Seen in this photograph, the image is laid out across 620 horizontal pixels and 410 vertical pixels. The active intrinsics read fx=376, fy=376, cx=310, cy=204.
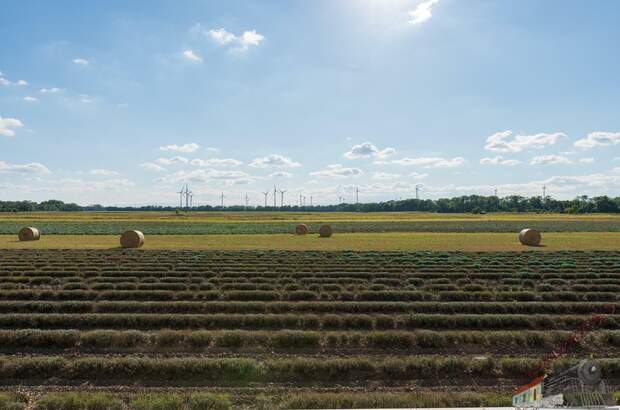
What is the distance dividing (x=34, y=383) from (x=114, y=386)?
88.6 inches

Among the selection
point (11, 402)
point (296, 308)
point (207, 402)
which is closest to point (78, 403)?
point (11, 402)

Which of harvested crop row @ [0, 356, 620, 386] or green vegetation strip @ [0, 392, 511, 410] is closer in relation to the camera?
green vegetation strip @ [0, 392, 511, 410]

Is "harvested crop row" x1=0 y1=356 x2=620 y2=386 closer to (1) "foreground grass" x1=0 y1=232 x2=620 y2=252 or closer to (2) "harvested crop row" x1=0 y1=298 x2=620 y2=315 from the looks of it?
(2) "harvested crop row" x1=0 y1=298 x2=620 y2=315

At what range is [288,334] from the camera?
12734 mm

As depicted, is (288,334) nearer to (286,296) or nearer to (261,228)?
(286,296)

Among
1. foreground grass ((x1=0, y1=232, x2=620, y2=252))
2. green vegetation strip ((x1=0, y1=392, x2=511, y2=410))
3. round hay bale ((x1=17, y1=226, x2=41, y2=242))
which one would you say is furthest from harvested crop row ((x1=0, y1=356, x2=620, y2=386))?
round hay bale ((x1=17, y1=226, x2=41, y2=242))

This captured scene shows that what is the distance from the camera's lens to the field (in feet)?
30.8

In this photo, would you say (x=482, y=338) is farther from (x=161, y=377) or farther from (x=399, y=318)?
(x=161, y=377)

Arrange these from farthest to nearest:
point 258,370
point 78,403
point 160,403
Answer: point 258,370 < point 78,403 < point 160,403

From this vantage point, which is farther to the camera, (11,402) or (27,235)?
(27,235)

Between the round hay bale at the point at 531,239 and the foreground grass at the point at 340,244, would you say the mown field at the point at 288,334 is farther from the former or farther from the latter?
the round hay bale at the point at 531,239

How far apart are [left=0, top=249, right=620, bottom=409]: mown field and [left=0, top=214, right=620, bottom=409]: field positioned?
0.17 ft

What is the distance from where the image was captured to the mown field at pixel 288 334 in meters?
9.43

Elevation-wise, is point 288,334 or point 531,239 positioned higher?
point 531,239
